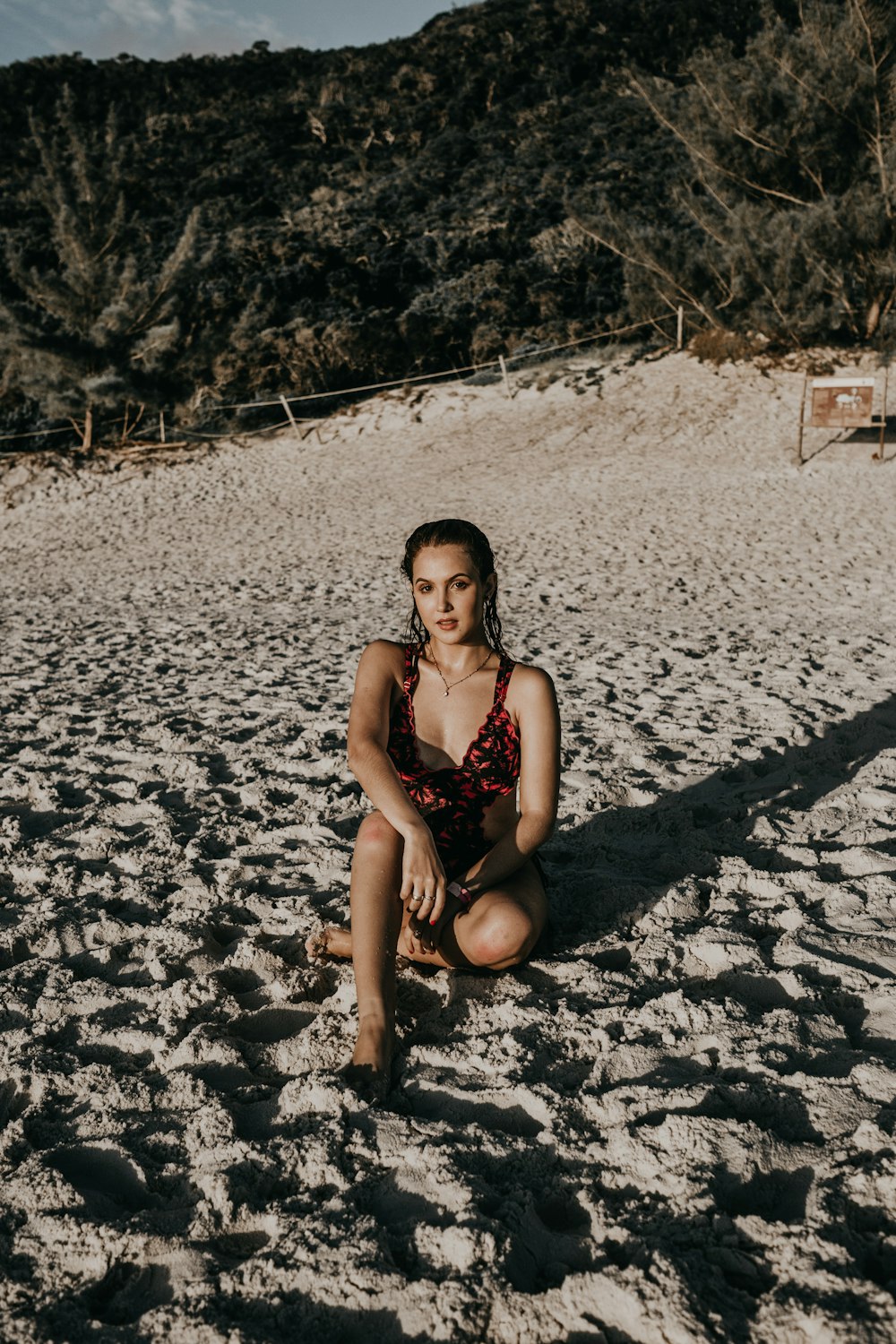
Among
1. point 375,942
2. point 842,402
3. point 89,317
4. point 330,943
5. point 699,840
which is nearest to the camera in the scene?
point 375,942

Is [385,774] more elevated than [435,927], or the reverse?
[385,774]

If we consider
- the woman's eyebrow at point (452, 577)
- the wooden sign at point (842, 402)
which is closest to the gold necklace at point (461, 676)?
the woman's eyebrow at point (452, 577)

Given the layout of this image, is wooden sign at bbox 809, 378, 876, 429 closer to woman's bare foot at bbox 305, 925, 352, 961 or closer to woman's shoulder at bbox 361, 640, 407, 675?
woman's shoulder at bbox 361, 640, 407, 675

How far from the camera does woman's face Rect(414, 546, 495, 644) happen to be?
7.55 feet

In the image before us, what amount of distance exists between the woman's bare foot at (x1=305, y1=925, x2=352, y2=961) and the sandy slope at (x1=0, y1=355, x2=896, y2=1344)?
0.05 m

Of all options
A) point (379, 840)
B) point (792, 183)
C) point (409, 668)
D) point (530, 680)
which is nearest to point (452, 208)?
point (792, 183)

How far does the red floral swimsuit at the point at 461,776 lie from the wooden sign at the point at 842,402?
35.7ft

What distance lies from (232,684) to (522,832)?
142 inches

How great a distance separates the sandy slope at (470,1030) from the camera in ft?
5.08

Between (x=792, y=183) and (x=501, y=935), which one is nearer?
(x=501, y=935)

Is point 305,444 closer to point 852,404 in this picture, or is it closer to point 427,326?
point 427,326

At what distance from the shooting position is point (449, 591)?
2344 millimetres

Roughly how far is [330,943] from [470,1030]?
0.51 m

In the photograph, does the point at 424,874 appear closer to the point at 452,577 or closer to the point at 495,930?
the point at 495,930
